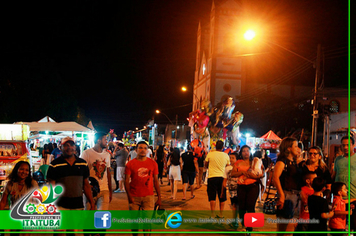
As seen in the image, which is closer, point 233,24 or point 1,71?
point 1,71

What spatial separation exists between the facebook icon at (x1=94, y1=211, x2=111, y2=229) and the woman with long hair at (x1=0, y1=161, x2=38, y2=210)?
3.69 ft

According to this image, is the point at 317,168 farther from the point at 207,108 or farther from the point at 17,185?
the point at 207,108

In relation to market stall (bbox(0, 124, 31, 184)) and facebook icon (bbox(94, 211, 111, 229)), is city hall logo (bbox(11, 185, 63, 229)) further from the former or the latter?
market stall (bbox(0, 124, 31, 184))

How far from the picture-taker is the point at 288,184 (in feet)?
17.1

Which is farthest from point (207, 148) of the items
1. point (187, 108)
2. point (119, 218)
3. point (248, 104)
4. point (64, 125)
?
point (187, 108)

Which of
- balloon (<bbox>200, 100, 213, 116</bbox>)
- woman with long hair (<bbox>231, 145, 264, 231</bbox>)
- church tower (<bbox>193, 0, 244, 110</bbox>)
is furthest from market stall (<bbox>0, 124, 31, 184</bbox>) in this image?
church tower (<bbox>193, 0, 244, 110</bbox>)

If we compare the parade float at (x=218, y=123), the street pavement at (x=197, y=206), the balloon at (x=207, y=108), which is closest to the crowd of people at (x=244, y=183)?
the street pavement at (x=197, y=206)

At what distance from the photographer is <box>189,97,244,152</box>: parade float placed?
1864cm

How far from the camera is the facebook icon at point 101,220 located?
5.40 m

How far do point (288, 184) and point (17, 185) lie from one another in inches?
168

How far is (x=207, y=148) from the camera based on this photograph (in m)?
20.6

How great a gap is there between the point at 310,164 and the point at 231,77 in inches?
1594

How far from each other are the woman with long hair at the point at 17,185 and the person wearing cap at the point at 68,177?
692mm

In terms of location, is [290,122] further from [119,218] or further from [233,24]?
[119,218]
